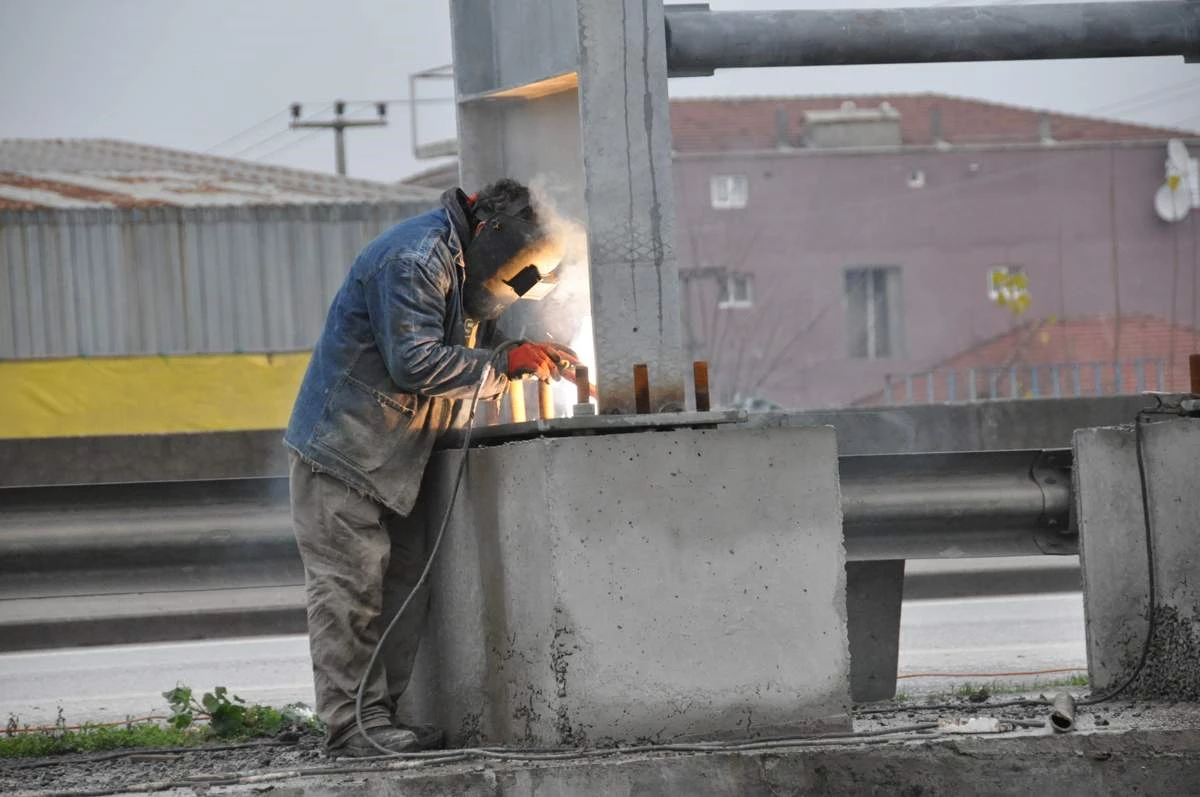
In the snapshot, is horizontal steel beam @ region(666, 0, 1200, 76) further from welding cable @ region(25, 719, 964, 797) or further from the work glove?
welding cable @ region(25, 719, 964, 797)

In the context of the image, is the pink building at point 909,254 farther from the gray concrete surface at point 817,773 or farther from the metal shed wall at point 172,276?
the gray concrete surface at point 817,773

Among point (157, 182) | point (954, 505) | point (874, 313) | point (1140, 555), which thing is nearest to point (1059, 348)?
point (874, 313)

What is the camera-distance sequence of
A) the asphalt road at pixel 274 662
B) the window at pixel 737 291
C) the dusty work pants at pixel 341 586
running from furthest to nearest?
1. the window at pixel 737 291
2. the asphalt road at pixel 274 662
3. the dusty work pants at pixel 341 586

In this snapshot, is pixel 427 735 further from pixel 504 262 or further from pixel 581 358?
pixel 504 262

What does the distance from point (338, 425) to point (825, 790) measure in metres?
1.78

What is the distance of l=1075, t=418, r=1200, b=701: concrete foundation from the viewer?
5.21 m

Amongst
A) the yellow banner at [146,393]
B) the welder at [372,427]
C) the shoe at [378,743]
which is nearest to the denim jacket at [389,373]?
the welder at [372,427]

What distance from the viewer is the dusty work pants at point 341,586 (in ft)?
16.7

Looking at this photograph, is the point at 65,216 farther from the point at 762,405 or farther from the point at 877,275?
the point at 877,275

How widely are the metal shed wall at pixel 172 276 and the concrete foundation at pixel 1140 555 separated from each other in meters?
19.2

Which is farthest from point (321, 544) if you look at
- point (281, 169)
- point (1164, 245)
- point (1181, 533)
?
point (1164, 245)

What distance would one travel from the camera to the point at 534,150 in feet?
18.9

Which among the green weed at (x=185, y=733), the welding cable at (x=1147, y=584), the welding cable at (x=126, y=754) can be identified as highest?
the welding cable at (x=1147, y=584)

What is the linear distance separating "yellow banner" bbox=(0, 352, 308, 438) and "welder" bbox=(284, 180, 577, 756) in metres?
17.5
